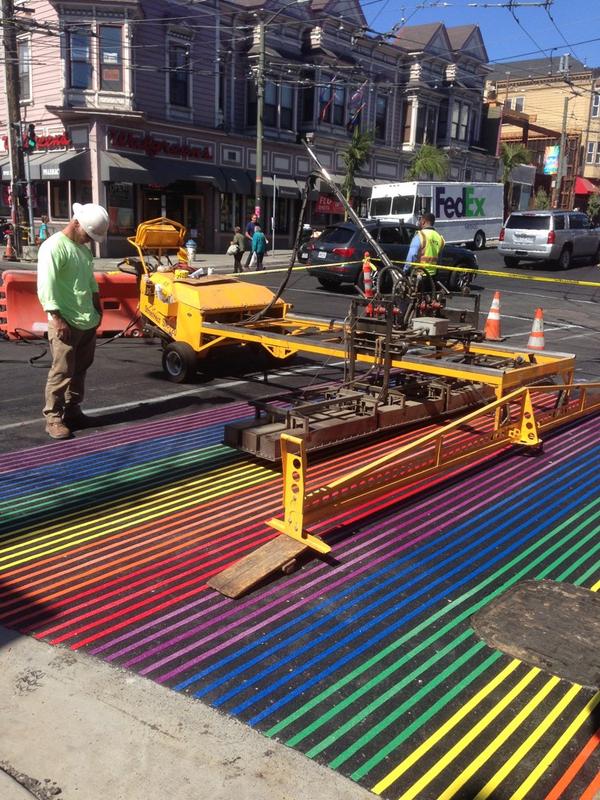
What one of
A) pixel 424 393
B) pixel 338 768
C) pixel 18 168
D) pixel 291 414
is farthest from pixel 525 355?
pixel 18 168

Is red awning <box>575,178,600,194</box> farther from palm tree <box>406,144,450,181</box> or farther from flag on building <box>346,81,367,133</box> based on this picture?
flag on building <box>346,81,367,133</box>

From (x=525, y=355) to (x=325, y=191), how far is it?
2904cm

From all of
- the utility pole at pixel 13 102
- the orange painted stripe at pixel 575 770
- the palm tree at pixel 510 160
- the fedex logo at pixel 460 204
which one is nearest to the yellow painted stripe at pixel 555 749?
the orange painted stripe at pixel 575 770

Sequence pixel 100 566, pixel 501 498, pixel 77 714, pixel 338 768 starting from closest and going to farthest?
pixel 338 768 → pixel 77 714 → pixel 100 566 → pixel 501 498

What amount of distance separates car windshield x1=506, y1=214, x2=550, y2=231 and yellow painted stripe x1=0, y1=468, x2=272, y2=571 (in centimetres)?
2155

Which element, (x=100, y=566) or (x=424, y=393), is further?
(x=424, y=393)

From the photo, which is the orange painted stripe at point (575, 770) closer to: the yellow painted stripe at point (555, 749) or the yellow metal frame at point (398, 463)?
the yellow painted stripe at point (555, 749)

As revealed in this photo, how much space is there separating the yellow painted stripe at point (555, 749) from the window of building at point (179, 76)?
29330 mm

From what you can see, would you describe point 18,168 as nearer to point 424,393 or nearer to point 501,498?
point 424,393

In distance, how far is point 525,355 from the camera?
7.19 meters

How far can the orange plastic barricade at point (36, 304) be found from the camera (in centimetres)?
1054

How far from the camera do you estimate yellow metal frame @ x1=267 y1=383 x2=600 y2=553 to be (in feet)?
14.0

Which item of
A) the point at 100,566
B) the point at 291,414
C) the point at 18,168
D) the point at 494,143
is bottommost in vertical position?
the point at 100,566

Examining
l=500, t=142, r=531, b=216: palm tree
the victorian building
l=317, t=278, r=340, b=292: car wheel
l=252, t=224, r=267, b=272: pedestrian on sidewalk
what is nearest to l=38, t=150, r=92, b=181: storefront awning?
the victorian building
